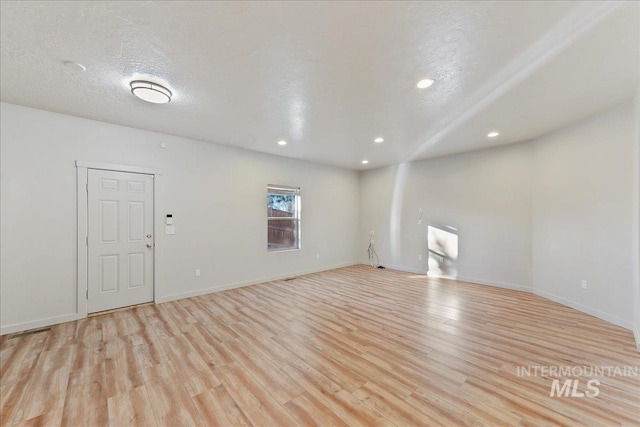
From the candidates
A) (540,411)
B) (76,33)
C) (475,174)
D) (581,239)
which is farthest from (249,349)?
(475,174)

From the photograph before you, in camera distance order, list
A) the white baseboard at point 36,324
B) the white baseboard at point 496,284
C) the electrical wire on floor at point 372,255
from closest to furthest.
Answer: the white baseboard at point 36,324
the white baseboard at point 496,284
the electrical wire on floor at point 372,255

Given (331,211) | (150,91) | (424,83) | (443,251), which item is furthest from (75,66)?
(443,251)

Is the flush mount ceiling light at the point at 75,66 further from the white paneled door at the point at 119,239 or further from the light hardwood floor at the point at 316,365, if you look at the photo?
the light hardwood floor at the point at 316,365

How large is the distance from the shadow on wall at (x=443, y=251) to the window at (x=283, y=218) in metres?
3.11

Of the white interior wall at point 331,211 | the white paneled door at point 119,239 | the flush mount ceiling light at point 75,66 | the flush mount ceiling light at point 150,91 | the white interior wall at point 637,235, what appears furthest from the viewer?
the white paneled door at point 119,239

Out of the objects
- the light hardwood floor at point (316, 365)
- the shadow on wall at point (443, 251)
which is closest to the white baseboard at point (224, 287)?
the light hardwood floor at point (316, 365)

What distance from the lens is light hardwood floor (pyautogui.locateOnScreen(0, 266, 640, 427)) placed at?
1.68 m

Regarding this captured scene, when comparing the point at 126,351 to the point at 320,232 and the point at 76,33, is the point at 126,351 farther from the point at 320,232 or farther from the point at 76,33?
the point at 320,232

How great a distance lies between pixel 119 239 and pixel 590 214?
22.0 feet

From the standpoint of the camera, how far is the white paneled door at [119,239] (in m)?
3.45

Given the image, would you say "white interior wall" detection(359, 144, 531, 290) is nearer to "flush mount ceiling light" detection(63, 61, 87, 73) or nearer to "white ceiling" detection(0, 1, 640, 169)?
"white ceiling" detection(0, 1, 640, 169)

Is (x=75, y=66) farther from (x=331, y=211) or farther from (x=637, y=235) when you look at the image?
(x=637, y=235)

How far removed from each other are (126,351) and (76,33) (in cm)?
281

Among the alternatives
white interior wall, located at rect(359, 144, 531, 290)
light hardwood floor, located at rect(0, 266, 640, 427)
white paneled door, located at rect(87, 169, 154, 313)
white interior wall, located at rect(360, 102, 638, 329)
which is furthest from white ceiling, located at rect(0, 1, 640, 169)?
light hardwood floor, located at rect(0, 266, 640, 427)
